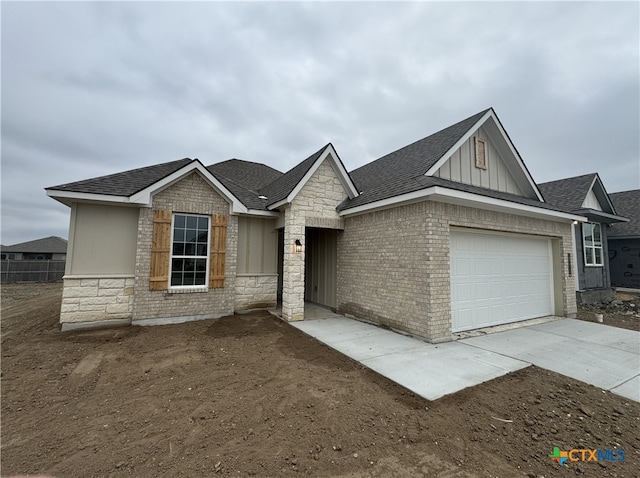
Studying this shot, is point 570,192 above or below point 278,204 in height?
above

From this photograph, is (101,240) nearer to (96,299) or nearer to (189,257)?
(96,299)

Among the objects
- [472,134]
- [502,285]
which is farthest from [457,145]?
[502,285]

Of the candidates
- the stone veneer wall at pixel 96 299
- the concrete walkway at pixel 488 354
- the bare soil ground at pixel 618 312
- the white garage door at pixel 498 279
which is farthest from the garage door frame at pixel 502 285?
the stone veneer wall at pixel 96 299

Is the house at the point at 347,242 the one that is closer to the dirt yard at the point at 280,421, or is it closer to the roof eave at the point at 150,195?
the roof eave at the point at 150,195

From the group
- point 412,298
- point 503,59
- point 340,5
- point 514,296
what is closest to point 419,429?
point 412,298

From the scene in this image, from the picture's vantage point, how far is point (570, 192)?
13070mm

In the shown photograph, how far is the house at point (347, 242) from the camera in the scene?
6375 millimetres

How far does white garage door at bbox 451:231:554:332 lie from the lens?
6.70 metres

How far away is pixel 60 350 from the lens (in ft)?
17.4

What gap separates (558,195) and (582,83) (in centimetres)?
559

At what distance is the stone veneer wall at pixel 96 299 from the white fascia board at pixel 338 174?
465 centimetres

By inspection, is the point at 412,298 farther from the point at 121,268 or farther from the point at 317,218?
the point at 121,268

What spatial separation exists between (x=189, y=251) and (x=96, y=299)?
244 cm

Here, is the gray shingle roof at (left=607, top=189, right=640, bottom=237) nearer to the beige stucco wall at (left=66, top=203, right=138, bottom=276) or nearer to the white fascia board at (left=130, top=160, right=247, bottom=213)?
the white fascia board at (left=130, top=160, right=247, bottom=213)
